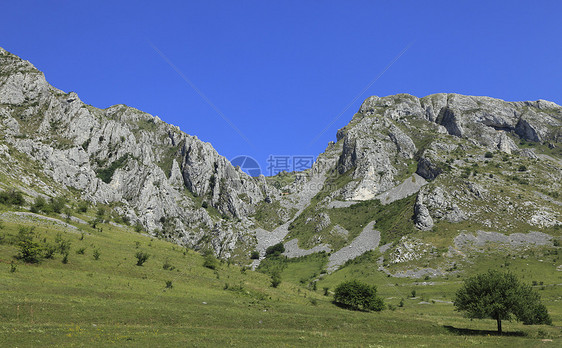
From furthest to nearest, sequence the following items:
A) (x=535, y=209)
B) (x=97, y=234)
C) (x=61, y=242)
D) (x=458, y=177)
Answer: (x=458, y=177) < (x=535, y=209) < (x=97, y=234) < (x=61, y=242)

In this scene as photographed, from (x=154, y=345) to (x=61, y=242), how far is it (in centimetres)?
4356

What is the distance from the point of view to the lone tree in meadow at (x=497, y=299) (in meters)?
45.8

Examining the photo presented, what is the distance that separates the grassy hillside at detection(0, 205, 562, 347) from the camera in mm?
32688

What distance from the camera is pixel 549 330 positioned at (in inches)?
1834

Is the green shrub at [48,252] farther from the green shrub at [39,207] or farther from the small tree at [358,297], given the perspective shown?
the small tree at [358,297]

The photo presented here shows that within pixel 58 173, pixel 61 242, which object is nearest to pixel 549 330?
pixel 61 242

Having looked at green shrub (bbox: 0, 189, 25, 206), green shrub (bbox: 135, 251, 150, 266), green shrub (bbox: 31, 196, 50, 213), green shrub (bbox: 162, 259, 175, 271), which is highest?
green shrub (bbox: 0, 189, 25, 206)

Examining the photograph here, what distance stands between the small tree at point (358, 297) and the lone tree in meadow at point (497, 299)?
1582 cm

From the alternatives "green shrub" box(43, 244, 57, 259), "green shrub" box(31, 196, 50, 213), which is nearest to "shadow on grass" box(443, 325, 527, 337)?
"green shrub" box(43, 244, 57, 259)

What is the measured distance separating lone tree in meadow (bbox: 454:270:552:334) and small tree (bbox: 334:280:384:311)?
15817 millimetres

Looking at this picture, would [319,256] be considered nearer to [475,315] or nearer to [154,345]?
[475,315]

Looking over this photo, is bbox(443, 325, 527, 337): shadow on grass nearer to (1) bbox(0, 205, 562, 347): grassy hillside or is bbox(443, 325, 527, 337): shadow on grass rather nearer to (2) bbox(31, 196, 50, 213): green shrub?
(1) bbox(0, 205, 562, 347): grassy hillside

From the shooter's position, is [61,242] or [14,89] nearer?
[61,242]

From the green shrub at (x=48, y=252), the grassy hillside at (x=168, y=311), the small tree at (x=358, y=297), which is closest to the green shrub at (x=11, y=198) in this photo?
the grassy hillside at (x=168, y=311)
